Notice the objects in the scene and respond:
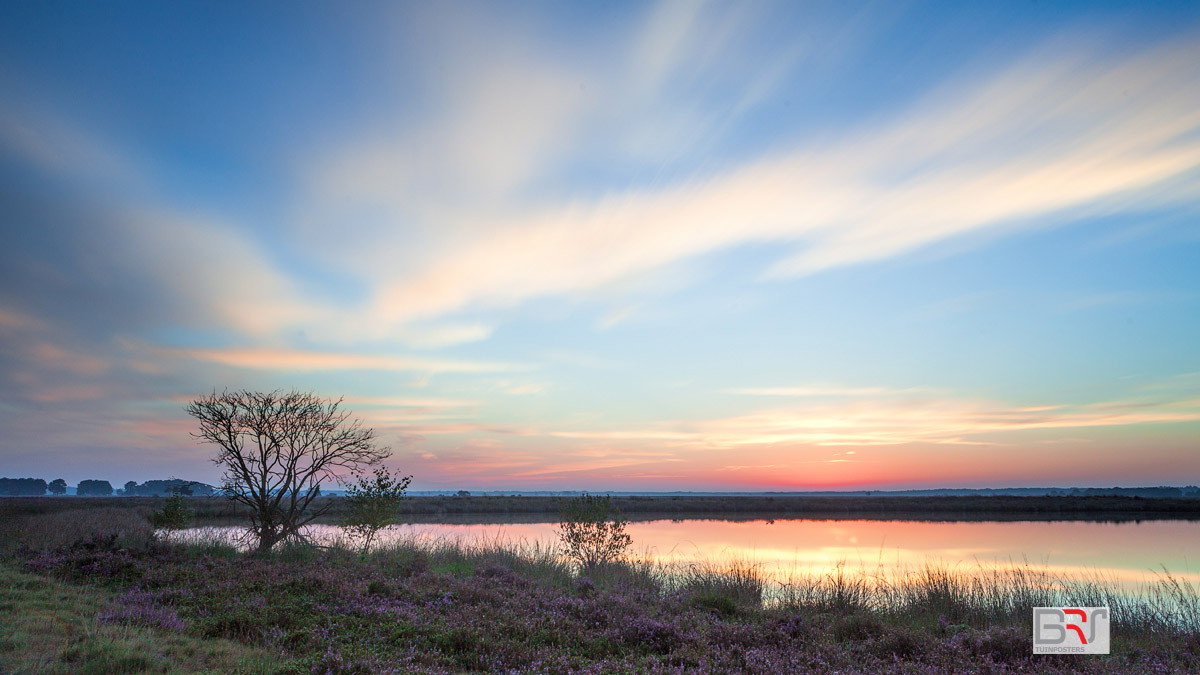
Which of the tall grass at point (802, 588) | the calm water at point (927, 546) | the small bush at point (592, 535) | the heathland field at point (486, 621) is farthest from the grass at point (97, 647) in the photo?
the calm water at point (927, 546)

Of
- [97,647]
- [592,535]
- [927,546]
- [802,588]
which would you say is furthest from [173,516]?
[927,546]

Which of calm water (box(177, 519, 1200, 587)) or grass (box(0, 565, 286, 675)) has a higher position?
grass (box(0, 565, 286, 675))

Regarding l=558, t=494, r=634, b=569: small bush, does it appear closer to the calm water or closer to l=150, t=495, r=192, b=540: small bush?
the calm water

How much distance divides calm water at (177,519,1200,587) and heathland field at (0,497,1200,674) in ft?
25.6

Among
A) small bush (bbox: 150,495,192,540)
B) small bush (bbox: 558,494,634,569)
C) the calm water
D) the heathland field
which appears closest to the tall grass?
the heathland field

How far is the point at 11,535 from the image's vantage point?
22234 millimetres

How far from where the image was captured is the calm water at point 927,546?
26.7 m

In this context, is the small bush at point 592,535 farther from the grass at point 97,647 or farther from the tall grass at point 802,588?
the grass at point 97,647

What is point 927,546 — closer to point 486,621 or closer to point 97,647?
point 486,621

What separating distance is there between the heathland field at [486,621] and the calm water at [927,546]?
25.6 ft

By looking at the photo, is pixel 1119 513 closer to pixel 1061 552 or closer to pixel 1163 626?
pixel 1061 552

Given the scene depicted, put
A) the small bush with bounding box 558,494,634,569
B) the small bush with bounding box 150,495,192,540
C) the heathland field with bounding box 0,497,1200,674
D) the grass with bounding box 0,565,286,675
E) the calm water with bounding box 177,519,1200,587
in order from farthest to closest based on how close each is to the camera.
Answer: the calm water with bounding box 177,519,1200,587 < the small bush with bounding box 150,495,192,540 < the small bush with bounding box 558,494,634,569 < the heathland field with bounding box 0,497,1200,674 < the grass with bounding box 0,565,286,675

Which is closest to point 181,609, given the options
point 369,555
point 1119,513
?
point 369,555

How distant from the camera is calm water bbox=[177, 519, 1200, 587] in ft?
87.5
